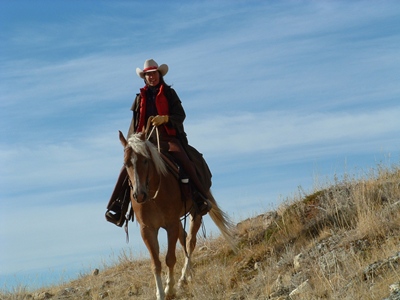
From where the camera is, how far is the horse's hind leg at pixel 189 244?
11042 millimetres

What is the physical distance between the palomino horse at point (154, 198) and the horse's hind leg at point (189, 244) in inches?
24.3

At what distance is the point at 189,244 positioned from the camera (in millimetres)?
11531

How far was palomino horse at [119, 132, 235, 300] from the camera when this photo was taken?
9438mm

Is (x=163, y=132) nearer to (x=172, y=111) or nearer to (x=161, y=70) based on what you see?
(x=172, y=111)

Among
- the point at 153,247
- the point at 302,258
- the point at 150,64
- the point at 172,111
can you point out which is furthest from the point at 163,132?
the point at 302,258

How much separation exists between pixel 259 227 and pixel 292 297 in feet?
13.9

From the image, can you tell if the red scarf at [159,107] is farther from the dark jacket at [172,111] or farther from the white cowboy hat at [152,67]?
the white cowboy hat at [152,67]

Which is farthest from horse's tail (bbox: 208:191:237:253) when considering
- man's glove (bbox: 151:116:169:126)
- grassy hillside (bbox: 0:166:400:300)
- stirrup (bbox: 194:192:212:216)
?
man's glove (bbox: 151:116:169:126)

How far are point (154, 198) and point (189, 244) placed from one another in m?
1.84

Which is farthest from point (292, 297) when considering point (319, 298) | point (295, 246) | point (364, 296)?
point (295, 246)

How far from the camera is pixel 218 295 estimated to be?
991 centimetres

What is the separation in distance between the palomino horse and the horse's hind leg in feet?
2.02

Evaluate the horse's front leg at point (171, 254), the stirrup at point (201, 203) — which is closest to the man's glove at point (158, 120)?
the stirrup at point (201, 203)

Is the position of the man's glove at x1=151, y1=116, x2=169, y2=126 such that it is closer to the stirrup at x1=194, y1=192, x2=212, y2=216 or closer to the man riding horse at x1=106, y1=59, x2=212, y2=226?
the man riding horse at x1=106, y1=59, x2=212, y2=226
